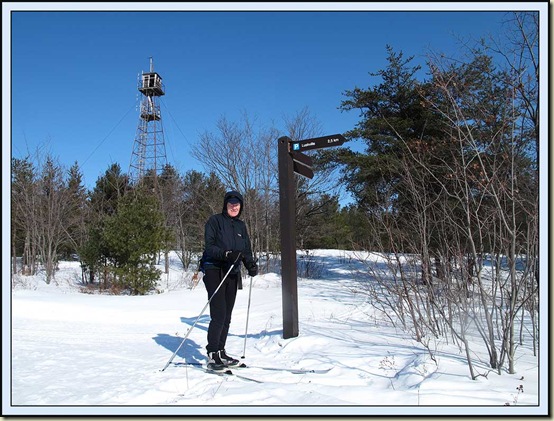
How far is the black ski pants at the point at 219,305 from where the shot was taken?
3.55m

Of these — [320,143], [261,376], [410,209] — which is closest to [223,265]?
[261,376]

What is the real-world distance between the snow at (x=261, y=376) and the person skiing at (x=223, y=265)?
0.30 meters

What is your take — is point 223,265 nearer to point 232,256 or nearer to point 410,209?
point 232,256

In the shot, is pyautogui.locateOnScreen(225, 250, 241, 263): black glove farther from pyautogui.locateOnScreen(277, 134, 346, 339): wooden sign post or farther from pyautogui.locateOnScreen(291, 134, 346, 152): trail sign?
pyautogui.locateOnScreen(291, 134, 346, 152): trail sign

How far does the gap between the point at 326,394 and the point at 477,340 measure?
243cm

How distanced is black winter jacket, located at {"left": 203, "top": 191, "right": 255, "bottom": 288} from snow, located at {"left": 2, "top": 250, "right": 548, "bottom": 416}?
0.97 metres

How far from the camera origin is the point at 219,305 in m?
3.65

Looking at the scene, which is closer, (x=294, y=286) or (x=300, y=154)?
(x=294, y=286)

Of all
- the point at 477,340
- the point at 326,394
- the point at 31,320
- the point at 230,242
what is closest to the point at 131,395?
the point at 326,394

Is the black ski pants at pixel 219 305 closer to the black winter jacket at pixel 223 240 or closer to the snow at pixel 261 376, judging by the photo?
the black winter jacket at pixel 223 240

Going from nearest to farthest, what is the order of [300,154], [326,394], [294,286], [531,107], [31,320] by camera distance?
[326,394], [531,107], [294,286], [300,154], [31,320]

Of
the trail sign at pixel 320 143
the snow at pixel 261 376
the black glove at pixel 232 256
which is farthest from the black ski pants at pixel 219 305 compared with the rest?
the trail sign at pixel 320 143

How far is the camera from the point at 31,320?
20.0 ft

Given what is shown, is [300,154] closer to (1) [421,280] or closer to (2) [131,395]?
(1) [421,280]
